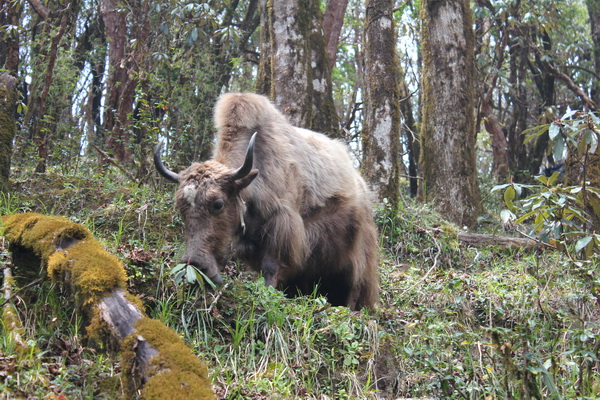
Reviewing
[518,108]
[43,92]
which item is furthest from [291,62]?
[518,108]

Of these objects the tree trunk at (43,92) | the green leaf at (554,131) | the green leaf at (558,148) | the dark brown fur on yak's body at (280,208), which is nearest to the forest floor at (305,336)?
the dark brown fur on yak's body at (280,208)

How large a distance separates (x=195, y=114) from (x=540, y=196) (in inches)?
289

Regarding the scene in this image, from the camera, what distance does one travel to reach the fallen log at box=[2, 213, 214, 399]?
8.86ft

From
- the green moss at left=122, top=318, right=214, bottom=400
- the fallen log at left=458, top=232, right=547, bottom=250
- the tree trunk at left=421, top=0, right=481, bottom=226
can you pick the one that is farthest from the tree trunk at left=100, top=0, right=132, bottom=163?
the green moss at left=122, top=318, right=214, bottom=400

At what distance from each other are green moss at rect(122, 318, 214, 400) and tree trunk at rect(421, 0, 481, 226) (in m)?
6.11

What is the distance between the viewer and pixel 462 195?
8438 mm

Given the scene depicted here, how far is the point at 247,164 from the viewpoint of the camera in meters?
4.90

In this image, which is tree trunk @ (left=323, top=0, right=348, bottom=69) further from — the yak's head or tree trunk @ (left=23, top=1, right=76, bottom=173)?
the yak's head

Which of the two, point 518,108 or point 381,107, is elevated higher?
point 518,108

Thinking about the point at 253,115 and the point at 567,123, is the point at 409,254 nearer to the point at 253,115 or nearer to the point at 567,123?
the point at 253,115

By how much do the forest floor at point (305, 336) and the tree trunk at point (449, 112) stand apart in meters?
2.42

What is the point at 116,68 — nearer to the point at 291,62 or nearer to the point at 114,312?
the point at 291,62

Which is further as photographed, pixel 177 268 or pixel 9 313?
pixel 177 268

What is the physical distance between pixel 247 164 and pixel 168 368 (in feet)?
7.97
